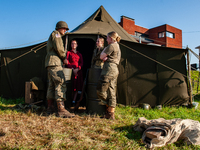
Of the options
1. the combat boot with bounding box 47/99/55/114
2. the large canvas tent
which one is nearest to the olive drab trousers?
the combat boot with bounding box 47/99/55/114

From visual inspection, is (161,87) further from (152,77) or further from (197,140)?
(197,140)

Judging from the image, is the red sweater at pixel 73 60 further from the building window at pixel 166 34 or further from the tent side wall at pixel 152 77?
the building window at pixel 166 34

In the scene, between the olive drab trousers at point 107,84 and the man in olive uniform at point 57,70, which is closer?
the olive drab trousers at point 107,84

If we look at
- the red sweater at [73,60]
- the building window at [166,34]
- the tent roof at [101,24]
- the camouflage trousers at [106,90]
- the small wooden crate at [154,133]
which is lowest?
the small wooden crate at [154,133]

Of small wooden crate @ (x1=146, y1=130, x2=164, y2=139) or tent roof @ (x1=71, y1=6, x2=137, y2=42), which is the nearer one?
small wooden crate @ (x1=146, y1=130, x2=164, y2=139)

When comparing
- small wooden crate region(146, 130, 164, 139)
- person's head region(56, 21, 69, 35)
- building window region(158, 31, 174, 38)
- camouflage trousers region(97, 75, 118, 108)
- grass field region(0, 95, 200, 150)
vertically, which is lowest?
grass field region(0, 95, 200, 150)

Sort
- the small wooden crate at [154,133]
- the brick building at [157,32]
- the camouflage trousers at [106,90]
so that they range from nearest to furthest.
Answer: the small wooden crate at [154,133] → the camouflage trousers at [106,90] → the brick building at [157,32]

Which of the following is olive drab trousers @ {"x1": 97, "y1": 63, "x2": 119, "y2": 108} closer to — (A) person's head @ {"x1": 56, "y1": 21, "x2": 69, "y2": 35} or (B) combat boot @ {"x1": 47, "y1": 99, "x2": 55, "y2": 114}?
(B) combat boot @ {"x1": 47, "y1": 99, "x2": 55, "y2": 114}

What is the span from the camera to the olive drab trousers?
11.5 feet

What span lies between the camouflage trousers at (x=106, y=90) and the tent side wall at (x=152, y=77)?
64.1 inches

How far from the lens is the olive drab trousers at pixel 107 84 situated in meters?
3.52

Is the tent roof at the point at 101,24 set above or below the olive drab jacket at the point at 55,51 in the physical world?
above

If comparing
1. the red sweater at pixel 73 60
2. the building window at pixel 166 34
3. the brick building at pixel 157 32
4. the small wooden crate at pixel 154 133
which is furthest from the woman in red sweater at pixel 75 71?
the building window at pixel 166 34

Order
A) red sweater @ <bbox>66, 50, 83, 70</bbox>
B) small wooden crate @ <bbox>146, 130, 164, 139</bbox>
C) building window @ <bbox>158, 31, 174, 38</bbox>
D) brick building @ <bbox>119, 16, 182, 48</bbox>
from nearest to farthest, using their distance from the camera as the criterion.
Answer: small wooden crate @ <bbox>146, 130, 164, 139</bbox> → red sweater @ <bbox>66, 50, 83, 70</bbox> → brick building @ <bbox>119, 16, 182, 48</bbox> → building window @ <bbox>158, 31, 174, 38</bbox>
